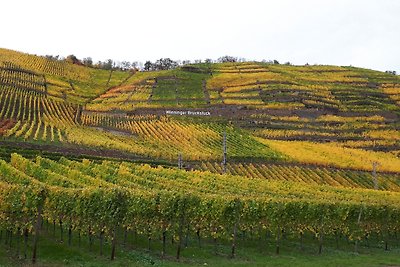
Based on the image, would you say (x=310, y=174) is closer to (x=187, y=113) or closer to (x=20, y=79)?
(x=187, y=113)

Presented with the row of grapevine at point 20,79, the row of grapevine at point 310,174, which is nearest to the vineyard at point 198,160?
the row of grapevine at point 310,174

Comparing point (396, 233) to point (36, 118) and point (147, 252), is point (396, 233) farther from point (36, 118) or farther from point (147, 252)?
point (36, 118)

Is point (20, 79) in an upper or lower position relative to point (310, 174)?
upper

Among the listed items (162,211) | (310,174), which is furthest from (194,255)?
(310,174)

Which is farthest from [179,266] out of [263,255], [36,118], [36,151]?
[36,118]

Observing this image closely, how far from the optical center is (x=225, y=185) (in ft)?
159

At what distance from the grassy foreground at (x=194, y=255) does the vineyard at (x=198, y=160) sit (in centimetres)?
42

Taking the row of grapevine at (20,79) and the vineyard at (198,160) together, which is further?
the row of grapevine at (20,79)

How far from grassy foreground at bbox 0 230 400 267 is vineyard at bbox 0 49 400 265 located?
0.42m

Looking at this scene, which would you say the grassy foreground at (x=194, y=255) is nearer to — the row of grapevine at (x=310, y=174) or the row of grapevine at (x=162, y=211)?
the row of grapevine at (x=162, y=211)

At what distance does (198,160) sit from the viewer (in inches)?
3398

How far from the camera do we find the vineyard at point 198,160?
29.4 metres

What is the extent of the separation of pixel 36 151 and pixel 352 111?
105746mm

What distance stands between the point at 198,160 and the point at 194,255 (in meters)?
56.7
